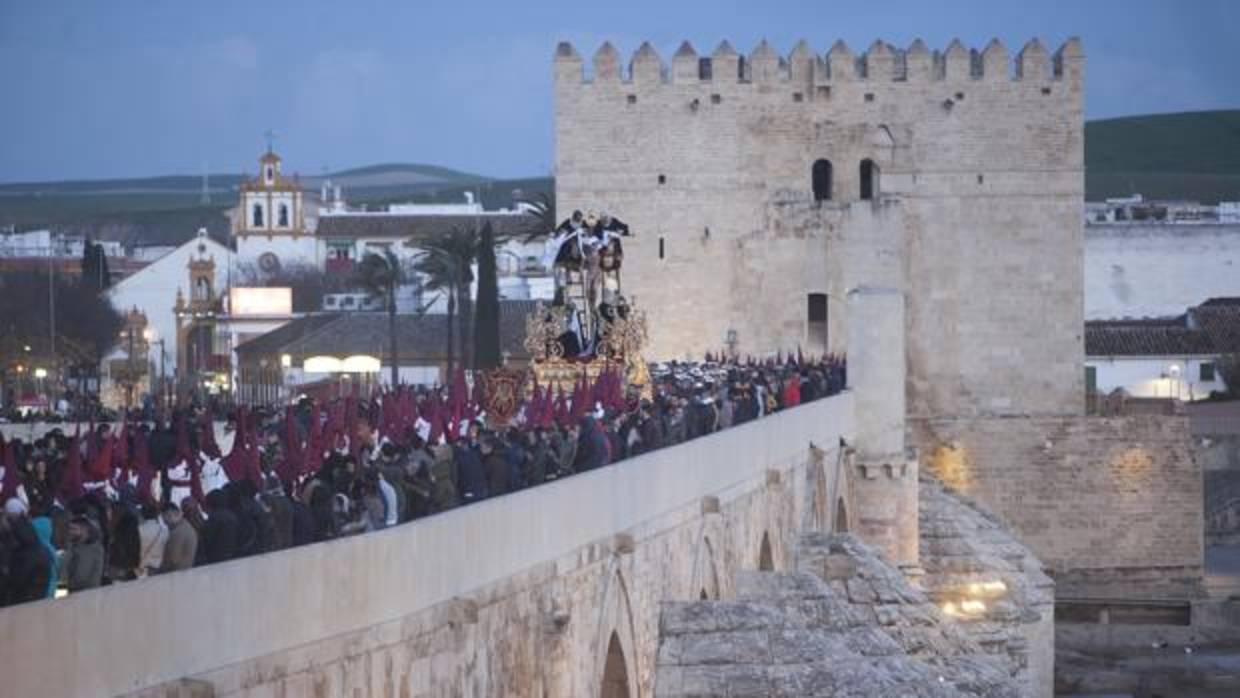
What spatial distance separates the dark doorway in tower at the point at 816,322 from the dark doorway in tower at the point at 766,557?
1903 cm

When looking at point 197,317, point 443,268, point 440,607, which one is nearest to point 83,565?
point 440,607

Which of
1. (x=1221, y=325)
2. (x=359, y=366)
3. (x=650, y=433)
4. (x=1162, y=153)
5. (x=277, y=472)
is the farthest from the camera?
(x=1162, y=153)

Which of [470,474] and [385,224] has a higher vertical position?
[385,224]

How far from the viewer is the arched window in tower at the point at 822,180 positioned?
47.9 meters

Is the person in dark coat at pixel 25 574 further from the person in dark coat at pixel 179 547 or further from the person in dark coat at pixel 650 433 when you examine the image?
the person in dark coat at pixel 650 433

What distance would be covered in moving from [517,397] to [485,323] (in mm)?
20310

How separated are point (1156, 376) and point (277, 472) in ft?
193

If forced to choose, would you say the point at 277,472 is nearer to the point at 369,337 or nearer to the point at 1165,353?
the point at 369,337

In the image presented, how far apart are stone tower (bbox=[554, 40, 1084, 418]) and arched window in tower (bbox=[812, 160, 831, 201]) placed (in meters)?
0.03

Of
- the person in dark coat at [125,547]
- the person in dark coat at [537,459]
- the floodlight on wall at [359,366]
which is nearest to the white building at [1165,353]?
the floodlight on wall at [359,366]

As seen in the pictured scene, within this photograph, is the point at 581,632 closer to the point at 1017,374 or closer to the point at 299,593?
the point at 299,593

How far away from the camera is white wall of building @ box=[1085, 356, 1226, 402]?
72438 millimetres

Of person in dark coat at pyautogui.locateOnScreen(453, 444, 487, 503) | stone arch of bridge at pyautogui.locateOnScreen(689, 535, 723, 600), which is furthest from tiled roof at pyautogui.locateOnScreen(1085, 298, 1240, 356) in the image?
person in dark coat at pyautogui.locateOnScreen(453, 444, 487, 503)

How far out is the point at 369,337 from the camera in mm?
58531
